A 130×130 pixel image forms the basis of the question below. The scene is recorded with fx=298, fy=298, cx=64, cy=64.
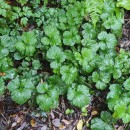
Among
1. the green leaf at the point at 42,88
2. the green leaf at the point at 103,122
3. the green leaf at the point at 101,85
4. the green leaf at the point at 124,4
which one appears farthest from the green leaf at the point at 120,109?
the green leaf at the point at 124,4

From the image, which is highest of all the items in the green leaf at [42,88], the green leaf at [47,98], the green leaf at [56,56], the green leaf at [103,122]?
the green leaf at [56,56]

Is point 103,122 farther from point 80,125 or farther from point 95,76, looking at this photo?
point 95,76

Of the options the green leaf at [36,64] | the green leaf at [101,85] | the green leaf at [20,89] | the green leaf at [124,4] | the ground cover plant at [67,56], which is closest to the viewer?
the green leaf at [20,89]

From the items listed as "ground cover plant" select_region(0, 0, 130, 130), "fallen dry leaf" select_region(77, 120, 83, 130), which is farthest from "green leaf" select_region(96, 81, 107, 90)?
"fallen dry leaf" select_region(77, 120, 83, 130)

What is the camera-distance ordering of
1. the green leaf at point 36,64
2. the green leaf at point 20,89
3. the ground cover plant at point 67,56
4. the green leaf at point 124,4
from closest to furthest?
1. the green leaf at point 20,89
2. the ground cover plant at point 67,56
3. the green leaf at point 36,64
4. the green leaf at point 124,4

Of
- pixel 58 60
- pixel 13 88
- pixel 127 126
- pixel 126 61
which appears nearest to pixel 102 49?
pixel 126 61

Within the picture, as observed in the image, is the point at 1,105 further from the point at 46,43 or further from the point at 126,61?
the point at 126,61

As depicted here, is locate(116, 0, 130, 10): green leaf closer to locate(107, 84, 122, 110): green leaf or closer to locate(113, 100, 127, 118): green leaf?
locate(107, 84, 122, 110): green leaf

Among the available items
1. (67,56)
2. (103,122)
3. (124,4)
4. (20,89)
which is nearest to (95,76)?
(67,56)

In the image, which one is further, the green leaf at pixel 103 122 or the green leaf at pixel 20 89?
the green leaf at pixel 103 122

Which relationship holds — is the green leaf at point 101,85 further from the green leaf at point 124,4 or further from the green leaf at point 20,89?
the green leaf at point 124,4
